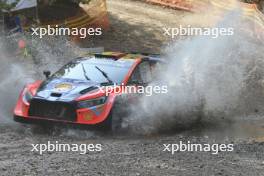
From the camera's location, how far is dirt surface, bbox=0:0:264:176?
28.5ft

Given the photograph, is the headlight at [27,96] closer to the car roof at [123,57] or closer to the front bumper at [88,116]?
the front bumper at [88,116]

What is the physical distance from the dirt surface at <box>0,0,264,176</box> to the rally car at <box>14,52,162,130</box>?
0.33m

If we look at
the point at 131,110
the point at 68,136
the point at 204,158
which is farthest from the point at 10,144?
the point at 204,158

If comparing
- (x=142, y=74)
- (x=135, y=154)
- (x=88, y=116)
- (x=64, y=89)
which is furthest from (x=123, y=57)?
(x=135, y=154)

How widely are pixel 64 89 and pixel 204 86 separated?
3.67 m

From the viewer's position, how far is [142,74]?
1231cm

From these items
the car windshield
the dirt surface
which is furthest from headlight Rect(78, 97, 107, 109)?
the car windshield

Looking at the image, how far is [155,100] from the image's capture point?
468 inches

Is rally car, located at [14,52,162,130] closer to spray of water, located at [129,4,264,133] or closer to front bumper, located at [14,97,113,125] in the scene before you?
front bumper, located at [14,97,113,125]

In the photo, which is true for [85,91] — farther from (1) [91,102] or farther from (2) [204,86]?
(2) [204,86]

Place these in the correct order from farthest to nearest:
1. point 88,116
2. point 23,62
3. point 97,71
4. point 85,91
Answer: point 23,62 < point 97,71 < point 85,91 < point 88,116

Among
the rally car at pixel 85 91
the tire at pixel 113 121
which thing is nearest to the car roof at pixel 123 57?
the rally car at pixel 85 91

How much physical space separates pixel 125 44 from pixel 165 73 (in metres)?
9.61

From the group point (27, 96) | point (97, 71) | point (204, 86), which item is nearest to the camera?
point (27, 96)
